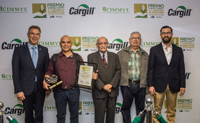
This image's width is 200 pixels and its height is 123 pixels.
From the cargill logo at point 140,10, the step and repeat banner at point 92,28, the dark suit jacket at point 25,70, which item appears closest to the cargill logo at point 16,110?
the step and repeat banner at point 92,28

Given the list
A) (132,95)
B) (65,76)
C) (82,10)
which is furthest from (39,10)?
(132,95)

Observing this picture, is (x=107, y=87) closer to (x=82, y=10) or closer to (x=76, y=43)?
(x=76, y=43)

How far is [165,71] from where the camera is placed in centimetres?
304

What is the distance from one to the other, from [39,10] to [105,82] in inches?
85.6

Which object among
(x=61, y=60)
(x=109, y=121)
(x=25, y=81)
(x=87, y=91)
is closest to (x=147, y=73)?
(x=109, y=121)

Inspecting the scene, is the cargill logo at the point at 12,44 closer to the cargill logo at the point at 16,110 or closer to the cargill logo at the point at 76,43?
the cargill logo at the point at 76,43

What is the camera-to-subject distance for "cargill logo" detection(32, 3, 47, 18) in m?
3.63

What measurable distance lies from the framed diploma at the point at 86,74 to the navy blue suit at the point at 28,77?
26.9 inches

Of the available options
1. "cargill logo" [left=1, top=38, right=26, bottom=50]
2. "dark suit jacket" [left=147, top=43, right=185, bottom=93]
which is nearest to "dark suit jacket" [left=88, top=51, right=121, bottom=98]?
"dark suit jacket" [left=147, top=43, right=185, bottom=93]

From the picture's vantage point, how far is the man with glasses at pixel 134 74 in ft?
10.2

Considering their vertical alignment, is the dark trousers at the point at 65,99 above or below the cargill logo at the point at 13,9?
below

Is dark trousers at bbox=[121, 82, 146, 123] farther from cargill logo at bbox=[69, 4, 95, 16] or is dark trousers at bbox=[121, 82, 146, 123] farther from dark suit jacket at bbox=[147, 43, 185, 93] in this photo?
cargill logo at bbox=[69, 4, 95, 16]

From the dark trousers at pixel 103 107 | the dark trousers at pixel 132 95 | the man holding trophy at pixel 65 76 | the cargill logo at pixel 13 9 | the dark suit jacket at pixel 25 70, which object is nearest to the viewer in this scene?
the dark suit jacket at pixel 25 70

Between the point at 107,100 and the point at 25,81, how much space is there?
1481 mm
